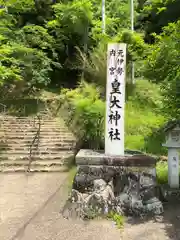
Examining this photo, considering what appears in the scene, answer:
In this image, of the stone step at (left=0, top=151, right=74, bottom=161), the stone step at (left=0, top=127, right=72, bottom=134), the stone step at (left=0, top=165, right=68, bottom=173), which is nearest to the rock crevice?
the stone step at (left=0, top=165, right=68, bottom=173)

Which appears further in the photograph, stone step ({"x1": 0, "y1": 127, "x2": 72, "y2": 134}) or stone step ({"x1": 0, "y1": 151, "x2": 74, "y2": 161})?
stone step ({"x1": 0, "y1": 127, "x2": 72, "y2": 134})

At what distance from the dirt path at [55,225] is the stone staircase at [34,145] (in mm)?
2090

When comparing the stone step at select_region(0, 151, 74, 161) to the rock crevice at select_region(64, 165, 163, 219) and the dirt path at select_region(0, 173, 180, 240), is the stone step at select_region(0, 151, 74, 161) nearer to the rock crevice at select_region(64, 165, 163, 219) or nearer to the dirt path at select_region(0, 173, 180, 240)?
the dirt path at select_region(0, 173, 180, 240)

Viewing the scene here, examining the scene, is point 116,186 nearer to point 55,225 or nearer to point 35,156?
point 55,225

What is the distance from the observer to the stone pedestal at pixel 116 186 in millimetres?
4707

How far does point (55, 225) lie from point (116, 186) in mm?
1233

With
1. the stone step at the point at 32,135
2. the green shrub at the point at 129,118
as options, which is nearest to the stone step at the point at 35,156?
the green shrub at the point at 129,118

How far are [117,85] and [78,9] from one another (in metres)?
11.1

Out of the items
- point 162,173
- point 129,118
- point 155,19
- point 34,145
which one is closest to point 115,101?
point 162,173

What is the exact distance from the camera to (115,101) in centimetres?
539

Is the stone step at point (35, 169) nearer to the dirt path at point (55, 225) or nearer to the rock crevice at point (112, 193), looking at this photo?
the dirt path at point (55, 225)

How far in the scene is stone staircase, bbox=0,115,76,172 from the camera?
8.00 metres

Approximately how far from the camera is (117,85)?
5.40m

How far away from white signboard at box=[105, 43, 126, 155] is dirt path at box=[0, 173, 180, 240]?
139 cm
